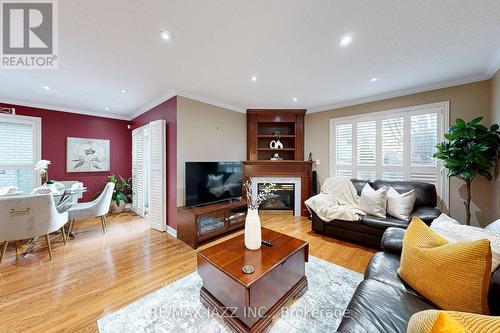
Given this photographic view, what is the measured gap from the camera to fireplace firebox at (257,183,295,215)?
4.40 metres

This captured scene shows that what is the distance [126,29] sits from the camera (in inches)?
68.0

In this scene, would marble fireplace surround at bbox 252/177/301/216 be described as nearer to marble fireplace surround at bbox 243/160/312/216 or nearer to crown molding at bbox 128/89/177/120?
marble fireplace surround at bbox 243/160/312/216

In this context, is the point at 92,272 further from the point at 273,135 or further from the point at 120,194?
the point at 273,135

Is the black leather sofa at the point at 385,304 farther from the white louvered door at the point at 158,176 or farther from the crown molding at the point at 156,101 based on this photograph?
the crown molding at the point at 156,101

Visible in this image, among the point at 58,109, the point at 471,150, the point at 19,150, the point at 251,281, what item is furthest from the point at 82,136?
the point at 471,150

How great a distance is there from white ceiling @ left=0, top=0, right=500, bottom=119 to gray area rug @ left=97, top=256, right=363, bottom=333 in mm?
2530

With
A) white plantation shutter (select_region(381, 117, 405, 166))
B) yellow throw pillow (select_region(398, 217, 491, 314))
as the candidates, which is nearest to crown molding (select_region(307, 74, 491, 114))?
white plantation shutter (select_region(381, 117, 405, 166))

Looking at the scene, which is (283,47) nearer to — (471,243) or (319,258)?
(471,243)

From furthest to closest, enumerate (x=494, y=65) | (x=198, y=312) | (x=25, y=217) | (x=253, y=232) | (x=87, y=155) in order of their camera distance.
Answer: (x=87, y=155) < (x=494, y=65) < (x=25, y=217) < (x=253, y=232) < (x=198, y=312)

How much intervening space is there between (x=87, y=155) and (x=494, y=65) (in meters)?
7.52

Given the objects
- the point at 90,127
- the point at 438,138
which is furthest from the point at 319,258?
the point at 90,127

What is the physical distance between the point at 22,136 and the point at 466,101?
26.6 ft

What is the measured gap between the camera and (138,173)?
439 centimetres

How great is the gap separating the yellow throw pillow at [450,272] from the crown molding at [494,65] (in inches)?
104
